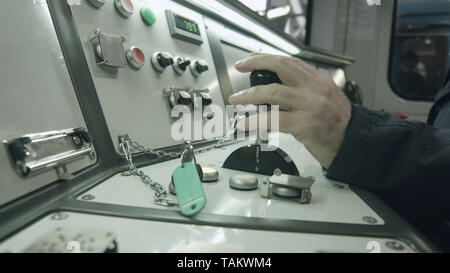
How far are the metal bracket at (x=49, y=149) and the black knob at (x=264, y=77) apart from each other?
0.34m

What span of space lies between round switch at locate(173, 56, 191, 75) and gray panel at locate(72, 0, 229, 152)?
0.01 m

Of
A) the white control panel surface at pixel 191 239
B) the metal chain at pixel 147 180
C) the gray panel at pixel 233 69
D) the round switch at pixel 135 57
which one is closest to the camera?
the white control panel surface at pixel 191 239

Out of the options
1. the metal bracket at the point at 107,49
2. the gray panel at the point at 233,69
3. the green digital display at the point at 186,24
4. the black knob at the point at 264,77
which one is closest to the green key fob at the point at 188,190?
the black knob at the point at 264,77

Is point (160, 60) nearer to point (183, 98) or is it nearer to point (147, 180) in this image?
point (183, 98)

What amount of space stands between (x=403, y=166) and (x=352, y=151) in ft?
0.29

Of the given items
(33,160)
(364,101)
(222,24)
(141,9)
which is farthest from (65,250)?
(364,101)

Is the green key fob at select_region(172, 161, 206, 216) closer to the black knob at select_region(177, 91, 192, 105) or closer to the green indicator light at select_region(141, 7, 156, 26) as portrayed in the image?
the black knob at select_region(177, 91, 192, 105)

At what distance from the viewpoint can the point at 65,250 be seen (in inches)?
11.0

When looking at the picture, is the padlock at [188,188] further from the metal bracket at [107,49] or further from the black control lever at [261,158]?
the metal bracket at [107,49]

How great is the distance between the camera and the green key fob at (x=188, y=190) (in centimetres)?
38

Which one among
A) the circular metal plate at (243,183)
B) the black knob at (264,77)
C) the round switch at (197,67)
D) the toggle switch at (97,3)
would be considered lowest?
the circular metal plate at (243,183)

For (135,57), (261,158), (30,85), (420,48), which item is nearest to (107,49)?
(135,57)
